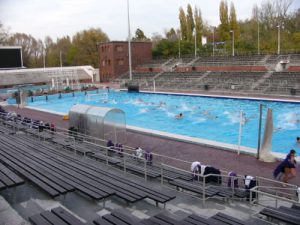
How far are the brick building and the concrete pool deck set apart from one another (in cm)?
3808

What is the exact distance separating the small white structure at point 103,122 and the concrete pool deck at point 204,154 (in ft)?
4.44

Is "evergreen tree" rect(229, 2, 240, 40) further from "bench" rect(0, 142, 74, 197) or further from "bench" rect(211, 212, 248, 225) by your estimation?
"bench" rect(211, 212, 248, 225)

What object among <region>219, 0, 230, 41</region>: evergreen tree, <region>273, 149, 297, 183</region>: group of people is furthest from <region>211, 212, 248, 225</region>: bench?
<region>219, 0, 230, 41</region>: evergreen tree

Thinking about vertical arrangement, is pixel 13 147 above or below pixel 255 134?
above

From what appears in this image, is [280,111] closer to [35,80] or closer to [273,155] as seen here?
[273,155]

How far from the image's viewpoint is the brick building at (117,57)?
56.4 m

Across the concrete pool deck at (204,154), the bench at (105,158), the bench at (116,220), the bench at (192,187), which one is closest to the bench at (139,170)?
the bench at (105,158)

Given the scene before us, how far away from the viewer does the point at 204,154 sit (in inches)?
569

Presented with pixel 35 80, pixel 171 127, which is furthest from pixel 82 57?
pixel 171 127

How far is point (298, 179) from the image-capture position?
36.2 ft

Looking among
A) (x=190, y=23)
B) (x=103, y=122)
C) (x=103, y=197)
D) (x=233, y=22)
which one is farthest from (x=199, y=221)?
(x=190, y=23)

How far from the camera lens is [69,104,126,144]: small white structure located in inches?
611

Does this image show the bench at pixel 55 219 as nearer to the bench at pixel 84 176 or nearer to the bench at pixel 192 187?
the bench at pixel 84 176

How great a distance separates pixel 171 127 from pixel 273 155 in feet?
36.0
